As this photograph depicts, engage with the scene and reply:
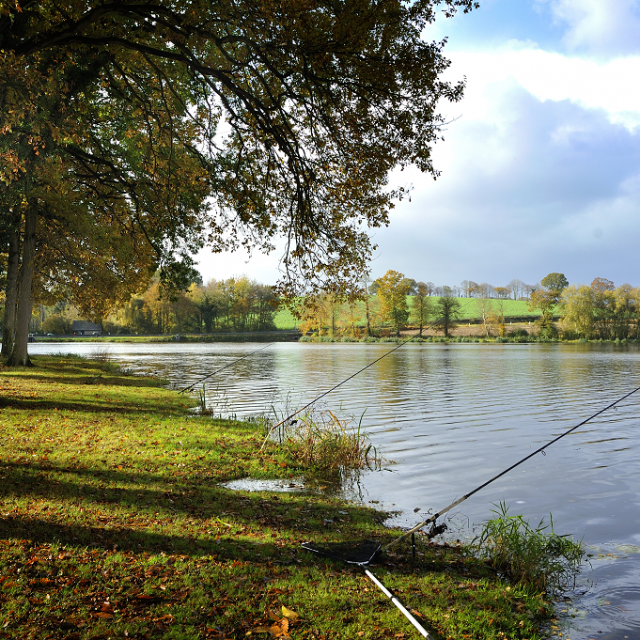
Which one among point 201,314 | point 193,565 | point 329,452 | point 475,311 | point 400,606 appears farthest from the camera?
point 475,311

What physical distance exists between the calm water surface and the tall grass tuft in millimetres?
210

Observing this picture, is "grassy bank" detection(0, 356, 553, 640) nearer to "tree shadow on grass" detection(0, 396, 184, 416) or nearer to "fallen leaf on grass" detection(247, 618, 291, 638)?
"fallen leaf on grass" detection(247, 618, 291, 638)

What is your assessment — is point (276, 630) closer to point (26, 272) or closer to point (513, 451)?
point (513, 451)

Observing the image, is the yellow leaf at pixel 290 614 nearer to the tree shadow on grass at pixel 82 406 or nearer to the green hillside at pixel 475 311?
the tree shadow on grass at pixel 82 406

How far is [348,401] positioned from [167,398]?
20.6ft

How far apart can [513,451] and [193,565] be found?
8664 mm

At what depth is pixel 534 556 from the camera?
5691 millimetres

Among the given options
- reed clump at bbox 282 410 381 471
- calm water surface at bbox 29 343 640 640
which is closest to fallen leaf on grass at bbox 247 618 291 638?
calm water surface at bbox 29 343 640 640

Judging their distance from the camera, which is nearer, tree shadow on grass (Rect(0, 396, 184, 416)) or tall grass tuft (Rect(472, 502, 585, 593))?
tall grass tuft (Rect(472, 502, 585, 593))

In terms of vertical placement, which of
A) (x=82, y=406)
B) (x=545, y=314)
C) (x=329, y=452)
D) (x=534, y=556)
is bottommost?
(x=534, y=556)

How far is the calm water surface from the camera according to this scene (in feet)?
19.8

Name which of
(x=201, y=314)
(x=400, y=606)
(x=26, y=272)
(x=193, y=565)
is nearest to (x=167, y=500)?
(x=193, y=565)

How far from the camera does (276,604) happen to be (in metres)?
4.30

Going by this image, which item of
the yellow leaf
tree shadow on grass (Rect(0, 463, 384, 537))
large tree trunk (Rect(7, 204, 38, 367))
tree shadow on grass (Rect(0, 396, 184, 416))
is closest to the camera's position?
the yellow leaf
